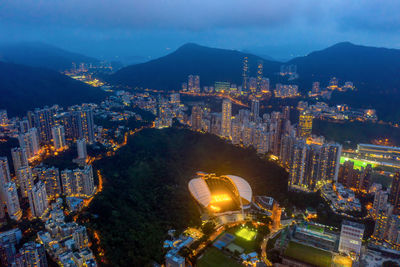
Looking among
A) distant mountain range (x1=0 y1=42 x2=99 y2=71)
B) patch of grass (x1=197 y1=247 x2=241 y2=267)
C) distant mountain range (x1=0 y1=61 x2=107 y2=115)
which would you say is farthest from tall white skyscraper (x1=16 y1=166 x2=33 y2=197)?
distant mountain range (x1=0 y1=42 x2=99 y2=71)

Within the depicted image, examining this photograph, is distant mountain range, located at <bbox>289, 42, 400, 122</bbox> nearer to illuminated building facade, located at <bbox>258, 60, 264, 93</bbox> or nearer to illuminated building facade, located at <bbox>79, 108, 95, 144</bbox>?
illuminated building facade, located at <bbox>258, 60, 264, 93</bbox>

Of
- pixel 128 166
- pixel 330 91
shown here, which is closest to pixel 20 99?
pixel 128 166

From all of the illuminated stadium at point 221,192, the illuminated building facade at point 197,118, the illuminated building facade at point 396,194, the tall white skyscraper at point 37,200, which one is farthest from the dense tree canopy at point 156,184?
the illuminated building facade at point 396,194

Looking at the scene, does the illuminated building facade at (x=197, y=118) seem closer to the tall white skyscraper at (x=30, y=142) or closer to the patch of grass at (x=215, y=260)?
the tall white skyscraper at (x=30, y=142)

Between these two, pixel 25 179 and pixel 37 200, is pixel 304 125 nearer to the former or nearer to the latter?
pixel 37 200

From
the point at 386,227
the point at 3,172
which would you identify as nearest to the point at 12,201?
the point at 3,172

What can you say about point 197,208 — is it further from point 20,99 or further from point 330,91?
point 330,91
